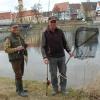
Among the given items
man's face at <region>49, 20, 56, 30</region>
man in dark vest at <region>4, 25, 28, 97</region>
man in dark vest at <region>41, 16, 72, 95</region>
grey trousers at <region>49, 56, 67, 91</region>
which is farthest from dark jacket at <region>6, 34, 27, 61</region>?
man's face at <region>49, 20, 56, 30</region>

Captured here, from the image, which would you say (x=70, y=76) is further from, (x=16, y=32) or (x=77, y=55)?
(x=16, y=32)

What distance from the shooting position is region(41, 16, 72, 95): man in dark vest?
893 cm

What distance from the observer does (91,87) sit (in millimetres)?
10086

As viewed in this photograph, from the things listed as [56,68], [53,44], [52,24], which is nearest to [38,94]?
[56,68]

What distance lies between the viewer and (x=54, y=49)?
8.98m

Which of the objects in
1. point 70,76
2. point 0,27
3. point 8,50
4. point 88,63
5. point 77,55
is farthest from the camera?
point 0,27

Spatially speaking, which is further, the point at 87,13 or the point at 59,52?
the point at 87,13

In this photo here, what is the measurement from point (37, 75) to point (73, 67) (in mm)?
2117

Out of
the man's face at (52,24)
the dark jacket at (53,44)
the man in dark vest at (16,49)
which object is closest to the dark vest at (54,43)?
the dark jacket at (53,44)

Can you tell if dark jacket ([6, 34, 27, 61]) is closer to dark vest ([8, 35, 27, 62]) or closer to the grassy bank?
dark vest ([8, 35, 27, 62])

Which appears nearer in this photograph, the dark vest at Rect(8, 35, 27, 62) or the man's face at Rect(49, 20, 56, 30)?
the man's face at Rect(49, 20, 56, 30)

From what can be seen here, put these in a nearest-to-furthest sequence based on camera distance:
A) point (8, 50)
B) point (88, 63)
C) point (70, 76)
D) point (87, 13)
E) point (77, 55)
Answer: point (8, 50), point (77, 55), point (70, 76), point (88, 63), point (87, 13)

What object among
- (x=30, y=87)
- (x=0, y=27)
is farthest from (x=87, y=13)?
(x=30, y=87)

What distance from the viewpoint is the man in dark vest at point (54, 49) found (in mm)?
8930
